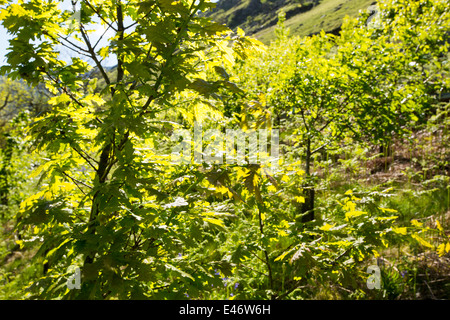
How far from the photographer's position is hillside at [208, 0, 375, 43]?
3110 inches

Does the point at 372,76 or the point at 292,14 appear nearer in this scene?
the point at 372,76

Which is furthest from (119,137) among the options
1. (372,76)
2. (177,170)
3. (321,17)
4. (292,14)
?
(292,14)

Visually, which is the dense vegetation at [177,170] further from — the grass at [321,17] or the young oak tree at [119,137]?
the grass at [321,17]

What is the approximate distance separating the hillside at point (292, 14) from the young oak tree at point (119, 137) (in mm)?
63751

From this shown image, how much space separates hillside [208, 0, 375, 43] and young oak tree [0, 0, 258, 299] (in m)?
63.8

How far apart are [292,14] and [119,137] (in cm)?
12107

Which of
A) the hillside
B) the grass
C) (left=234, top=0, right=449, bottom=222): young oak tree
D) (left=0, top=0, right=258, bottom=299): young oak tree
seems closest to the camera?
(left=0, top=0, right=258, bottom=299): young oak tree

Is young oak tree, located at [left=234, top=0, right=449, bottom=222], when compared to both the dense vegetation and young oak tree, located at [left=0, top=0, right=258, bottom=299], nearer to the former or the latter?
the dense vegetation

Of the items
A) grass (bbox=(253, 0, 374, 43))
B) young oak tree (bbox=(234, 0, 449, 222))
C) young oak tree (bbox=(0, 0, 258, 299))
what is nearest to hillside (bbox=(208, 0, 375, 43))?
grass (bbox=(253, 0, 374, 43))

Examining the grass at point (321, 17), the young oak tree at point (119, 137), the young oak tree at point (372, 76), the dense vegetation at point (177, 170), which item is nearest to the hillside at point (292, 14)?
the grass at point (321, 17)

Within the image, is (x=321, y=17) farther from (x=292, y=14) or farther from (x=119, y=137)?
(x=119, y=137)

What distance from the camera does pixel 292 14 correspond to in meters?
106
